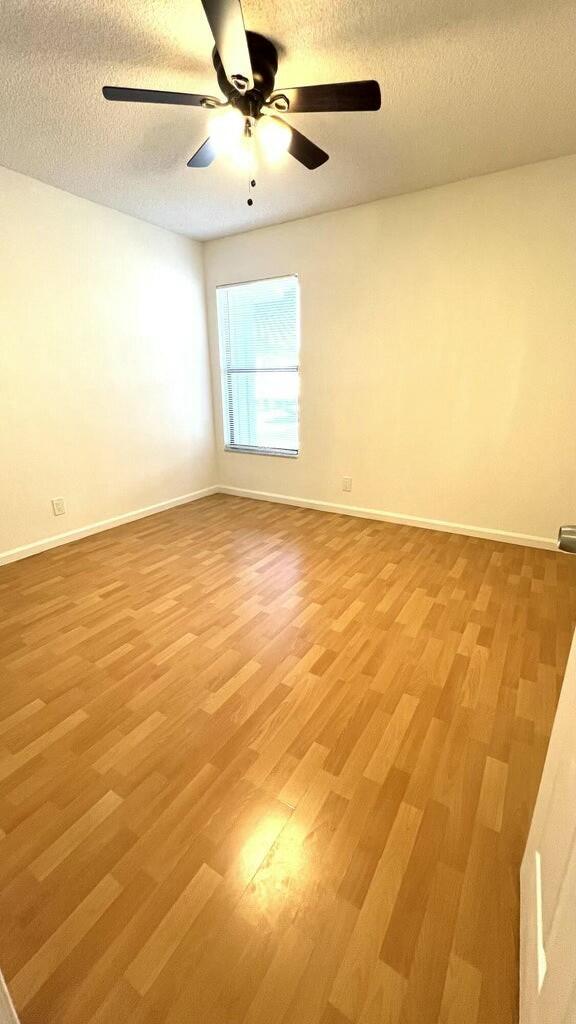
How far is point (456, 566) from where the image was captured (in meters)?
2.76

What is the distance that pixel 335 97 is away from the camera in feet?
4.98

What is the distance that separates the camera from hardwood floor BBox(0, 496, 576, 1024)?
859 mm

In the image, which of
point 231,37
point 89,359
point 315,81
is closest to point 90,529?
point 89,359

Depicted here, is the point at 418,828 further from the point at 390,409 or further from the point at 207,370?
the point at 207,370

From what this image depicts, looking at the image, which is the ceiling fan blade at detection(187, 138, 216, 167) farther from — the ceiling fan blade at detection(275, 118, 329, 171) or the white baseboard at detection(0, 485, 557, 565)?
the white baseboard at detection(0, 485, 557, 565)

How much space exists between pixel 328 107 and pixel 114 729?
8.55 ft

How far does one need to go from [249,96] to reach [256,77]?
0.08 meters

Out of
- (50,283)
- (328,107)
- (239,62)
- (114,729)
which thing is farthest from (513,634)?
(50,283)

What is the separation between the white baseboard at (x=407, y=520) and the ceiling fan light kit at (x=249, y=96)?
102 inches

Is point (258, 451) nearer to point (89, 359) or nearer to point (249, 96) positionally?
point (89, 359)

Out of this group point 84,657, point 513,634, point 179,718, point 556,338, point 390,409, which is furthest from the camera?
point 390,409

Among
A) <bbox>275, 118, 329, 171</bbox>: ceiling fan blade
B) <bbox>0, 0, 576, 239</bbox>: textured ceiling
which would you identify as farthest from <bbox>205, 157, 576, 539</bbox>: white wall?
<bbox>275, 118, 329, 171</bbox>: ceiling fan blade

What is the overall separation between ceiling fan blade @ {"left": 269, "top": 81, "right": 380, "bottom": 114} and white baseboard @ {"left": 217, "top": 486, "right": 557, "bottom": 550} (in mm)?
2717

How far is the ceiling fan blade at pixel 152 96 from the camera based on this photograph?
1.49 m
